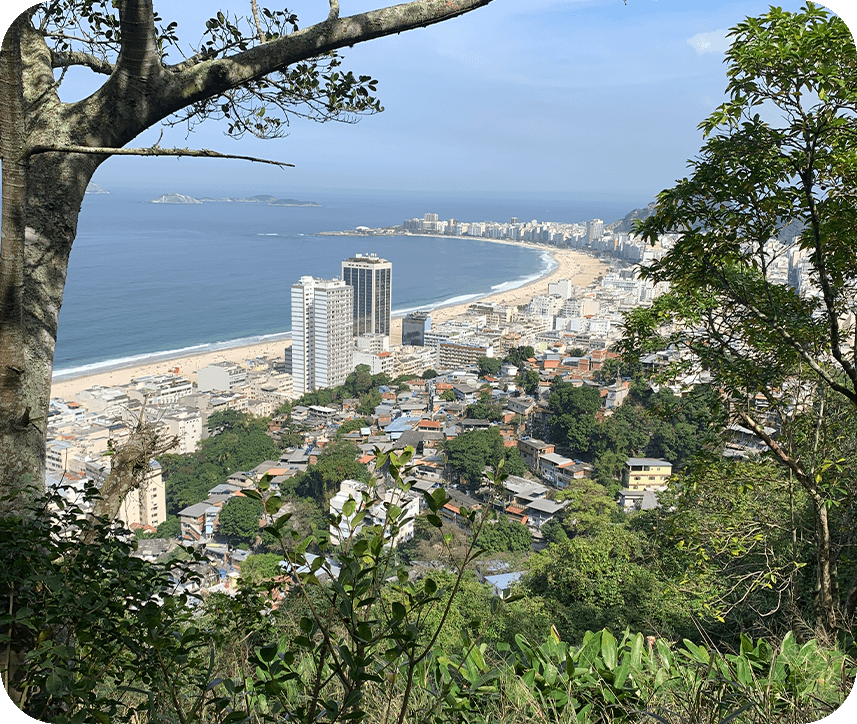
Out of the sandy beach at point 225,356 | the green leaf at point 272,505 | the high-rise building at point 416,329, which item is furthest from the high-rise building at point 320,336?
the green leaf at point 272,505

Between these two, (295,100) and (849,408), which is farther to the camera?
(849,408)

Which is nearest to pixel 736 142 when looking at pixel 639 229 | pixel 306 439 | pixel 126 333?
pixel 639 229

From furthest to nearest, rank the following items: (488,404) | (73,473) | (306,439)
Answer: (488,404) < (306,439) < (73,473)

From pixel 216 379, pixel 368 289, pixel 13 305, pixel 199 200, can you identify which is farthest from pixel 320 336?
pixel 199 200

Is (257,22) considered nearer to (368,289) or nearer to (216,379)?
(216,379)

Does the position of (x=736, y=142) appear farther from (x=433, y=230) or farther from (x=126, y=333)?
(x=433, y=230)

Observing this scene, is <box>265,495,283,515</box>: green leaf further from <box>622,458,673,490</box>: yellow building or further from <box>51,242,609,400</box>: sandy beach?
<box>51,242,609,400</box>: sandy beach
